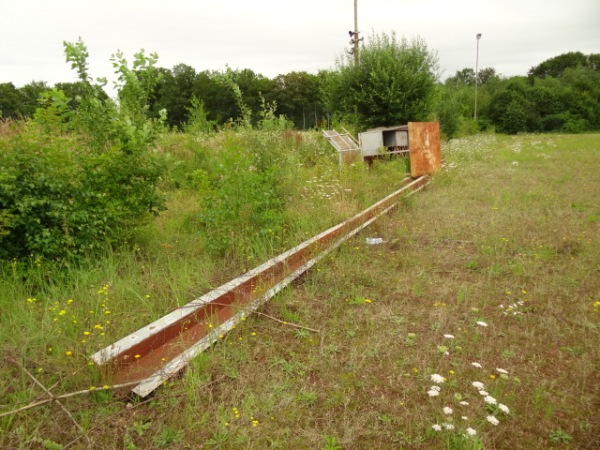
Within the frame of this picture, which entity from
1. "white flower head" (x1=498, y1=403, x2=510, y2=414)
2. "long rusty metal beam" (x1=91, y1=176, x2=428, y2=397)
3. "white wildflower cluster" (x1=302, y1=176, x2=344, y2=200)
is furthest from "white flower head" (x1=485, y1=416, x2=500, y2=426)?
"white wildflower cluster" (x1=302, y1=176, x2=344, y2=200)

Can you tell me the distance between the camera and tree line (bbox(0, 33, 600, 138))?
14.7 meters

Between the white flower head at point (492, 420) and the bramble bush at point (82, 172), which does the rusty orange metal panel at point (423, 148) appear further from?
the white flower head at point (492, 420)

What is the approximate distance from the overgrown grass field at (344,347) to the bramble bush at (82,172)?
0.34 meters

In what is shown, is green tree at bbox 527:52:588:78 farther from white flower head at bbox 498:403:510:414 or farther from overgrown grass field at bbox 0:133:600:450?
white flower head at bbox 498:403:510:414

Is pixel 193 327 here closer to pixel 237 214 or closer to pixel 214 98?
pixel 237 214

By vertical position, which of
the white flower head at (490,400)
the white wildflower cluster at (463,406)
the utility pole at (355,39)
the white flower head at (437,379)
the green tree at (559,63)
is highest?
the green tree at (559,63)

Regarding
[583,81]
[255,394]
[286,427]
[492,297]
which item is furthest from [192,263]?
[583,81]

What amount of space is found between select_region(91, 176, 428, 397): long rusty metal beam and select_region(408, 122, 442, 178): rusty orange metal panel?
715 centimetres

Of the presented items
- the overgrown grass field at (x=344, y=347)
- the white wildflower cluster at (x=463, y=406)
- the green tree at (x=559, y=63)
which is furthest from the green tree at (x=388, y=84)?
the green tree at (x=559, y=63)

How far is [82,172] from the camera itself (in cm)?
441

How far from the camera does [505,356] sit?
2.97m

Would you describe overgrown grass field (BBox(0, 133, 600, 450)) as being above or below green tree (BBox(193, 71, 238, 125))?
below

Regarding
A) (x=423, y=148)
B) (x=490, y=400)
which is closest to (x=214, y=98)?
(x=423, y=148)

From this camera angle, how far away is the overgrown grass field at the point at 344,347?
225cm
